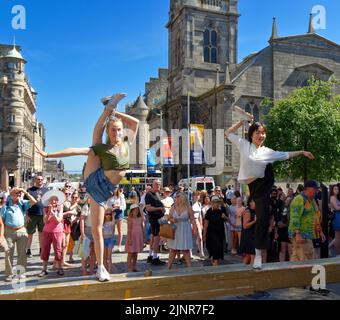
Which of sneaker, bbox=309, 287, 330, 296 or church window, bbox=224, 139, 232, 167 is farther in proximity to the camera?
church window, bbox=224, 139, 232, 167

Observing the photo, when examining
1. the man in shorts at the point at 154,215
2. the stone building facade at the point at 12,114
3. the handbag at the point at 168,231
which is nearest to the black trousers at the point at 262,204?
the handbag at the point at 168,231

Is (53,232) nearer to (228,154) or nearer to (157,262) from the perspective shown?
(157,262)

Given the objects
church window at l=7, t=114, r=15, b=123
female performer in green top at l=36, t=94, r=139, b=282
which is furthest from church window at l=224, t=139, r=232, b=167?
church window at l=7, t=114, r=15, b=123

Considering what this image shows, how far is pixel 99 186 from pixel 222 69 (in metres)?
37.5

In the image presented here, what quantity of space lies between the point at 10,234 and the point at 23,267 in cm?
84

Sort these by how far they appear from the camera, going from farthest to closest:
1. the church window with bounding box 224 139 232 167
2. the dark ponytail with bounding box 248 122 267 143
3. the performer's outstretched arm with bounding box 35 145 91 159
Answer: the church window with bounding box 224 139 232 167 → the dark ponytail with bounding box 248 122 267 143 → the performer's outstretched arm with bounding box 35 145 91 159

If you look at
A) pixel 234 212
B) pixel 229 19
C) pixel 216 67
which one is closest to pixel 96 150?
pixel 234 212

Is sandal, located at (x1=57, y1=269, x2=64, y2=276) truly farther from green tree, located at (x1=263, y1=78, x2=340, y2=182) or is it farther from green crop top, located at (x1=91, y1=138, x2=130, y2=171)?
green tree, located at (x1=263, y1=78, x2=340, y2=182)

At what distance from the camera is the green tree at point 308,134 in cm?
2270

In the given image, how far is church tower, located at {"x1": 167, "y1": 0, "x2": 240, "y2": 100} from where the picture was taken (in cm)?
3889

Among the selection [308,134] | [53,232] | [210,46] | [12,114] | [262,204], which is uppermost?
[210,46]

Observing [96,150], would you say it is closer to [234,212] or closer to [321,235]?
[321,235]

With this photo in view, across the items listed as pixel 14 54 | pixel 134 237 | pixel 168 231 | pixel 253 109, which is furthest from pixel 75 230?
pixel 14 54

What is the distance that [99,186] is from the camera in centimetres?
491
